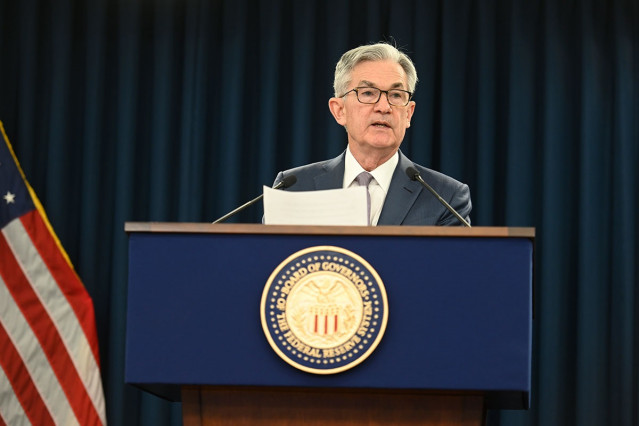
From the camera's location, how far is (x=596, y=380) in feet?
15.5

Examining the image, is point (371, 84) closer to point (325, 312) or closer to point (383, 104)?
point (383, 104)

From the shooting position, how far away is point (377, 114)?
3016mm

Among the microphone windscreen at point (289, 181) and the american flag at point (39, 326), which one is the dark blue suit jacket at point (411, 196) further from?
the american flag at point (39, 326)

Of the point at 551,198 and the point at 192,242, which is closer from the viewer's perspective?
the point at 192,242

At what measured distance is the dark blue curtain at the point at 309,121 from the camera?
15.9ft

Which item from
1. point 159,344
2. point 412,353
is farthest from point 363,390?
point 159,344

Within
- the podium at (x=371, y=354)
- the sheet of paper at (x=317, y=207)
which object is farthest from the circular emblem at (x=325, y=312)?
the sheet of paper at (x=317, y=207)

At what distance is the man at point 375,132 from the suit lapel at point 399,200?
0.05 metres

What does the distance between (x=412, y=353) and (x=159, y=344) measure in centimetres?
53

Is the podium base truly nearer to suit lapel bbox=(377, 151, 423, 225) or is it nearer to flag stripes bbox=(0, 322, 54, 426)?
suit lapel bbox=(377, 151, 423, 225)

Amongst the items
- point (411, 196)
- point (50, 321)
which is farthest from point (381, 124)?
point (50, 321)

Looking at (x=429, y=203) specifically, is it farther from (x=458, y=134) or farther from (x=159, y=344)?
(x=458, y=134)

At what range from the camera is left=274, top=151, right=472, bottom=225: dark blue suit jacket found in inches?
110

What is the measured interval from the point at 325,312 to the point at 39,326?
2.87m
